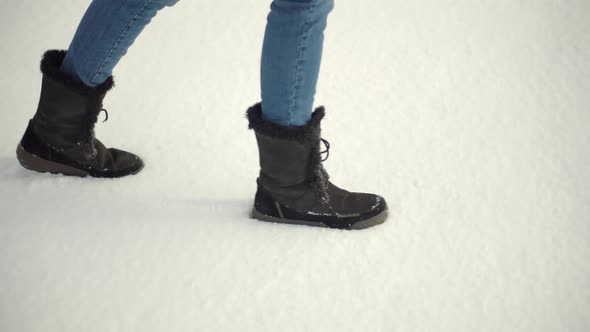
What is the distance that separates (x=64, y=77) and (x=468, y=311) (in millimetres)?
859

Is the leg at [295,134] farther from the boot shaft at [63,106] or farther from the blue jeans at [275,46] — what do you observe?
the boot shaft at [63,106]

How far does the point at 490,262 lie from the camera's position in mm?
852

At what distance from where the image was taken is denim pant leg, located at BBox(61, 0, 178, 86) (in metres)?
0.85

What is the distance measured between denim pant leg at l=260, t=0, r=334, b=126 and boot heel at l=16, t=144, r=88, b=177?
1.64 ft

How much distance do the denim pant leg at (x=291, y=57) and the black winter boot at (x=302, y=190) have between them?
0.03 meters

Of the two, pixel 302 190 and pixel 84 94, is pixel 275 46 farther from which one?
pixel 84 94

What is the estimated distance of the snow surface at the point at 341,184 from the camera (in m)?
0.76

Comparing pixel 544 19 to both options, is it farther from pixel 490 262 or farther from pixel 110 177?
pixel 110 177

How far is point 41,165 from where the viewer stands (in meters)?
1.06

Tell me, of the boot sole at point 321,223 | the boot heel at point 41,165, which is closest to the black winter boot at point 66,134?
the boot heel at point 41,165

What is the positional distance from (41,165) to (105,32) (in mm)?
368

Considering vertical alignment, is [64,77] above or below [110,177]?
above

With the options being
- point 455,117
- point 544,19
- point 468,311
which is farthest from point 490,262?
point 544,19

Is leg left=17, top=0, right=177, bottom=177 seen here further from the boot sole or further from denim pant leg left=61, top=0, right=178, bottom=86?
the boot sole
